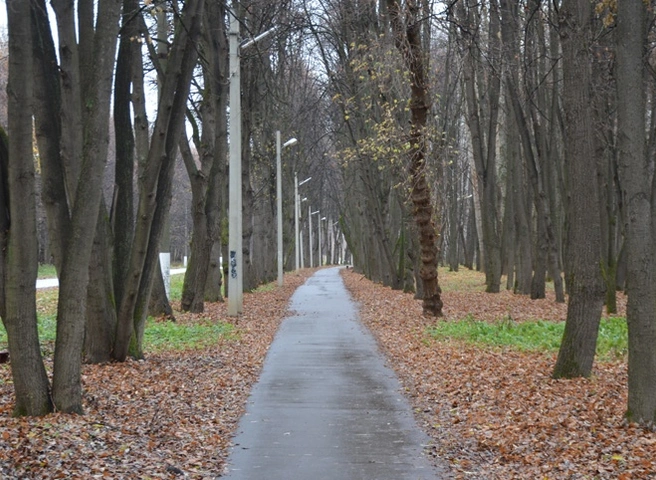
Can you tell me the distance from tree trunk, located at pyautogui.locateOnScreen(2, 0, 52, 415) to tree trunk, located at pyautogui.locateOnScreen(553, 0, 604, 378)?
6508mm

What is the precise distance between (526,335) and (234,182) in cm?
914

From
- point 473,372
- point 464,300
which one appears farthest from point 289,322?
point 473,372

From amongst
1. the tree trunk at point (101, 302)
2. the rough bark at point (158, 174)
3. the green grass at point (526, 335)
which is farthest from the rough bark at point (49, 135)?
the green grass at point (526, 335)

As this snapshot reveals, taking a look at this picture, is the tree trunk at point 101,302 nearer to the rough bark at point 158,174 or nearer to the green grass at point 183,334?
the rough bark at point 158,174

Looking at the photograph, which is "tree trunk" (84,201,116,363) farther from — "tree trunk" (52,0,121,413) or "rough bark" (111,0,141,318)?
"tree trunk" (52,0,121,413)

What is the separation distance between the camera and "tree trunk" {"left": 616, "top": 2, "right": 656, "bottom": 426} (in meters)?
8.39

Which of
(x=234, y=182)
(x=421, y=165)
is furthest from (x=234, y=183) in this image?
(x=421, y=165)

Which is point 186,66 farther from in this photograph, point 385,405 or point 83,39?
point 385,405

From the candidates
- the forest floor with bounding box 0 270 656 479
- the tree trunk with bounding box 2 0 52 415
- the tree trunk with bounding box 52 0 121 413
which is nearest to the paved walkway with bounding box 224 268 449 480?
the forest floor with bounding box 0 270 656 479

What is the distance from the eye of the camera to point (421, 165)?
20.6 meters

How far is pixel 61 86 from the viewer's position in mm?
10664

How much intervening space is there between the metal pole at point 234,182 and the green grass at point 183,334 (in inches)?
84.0

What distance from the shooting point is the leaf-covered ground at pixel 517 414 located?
7461 mm

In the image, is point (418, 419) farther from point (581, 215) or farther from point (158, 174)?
point (158, 174)
